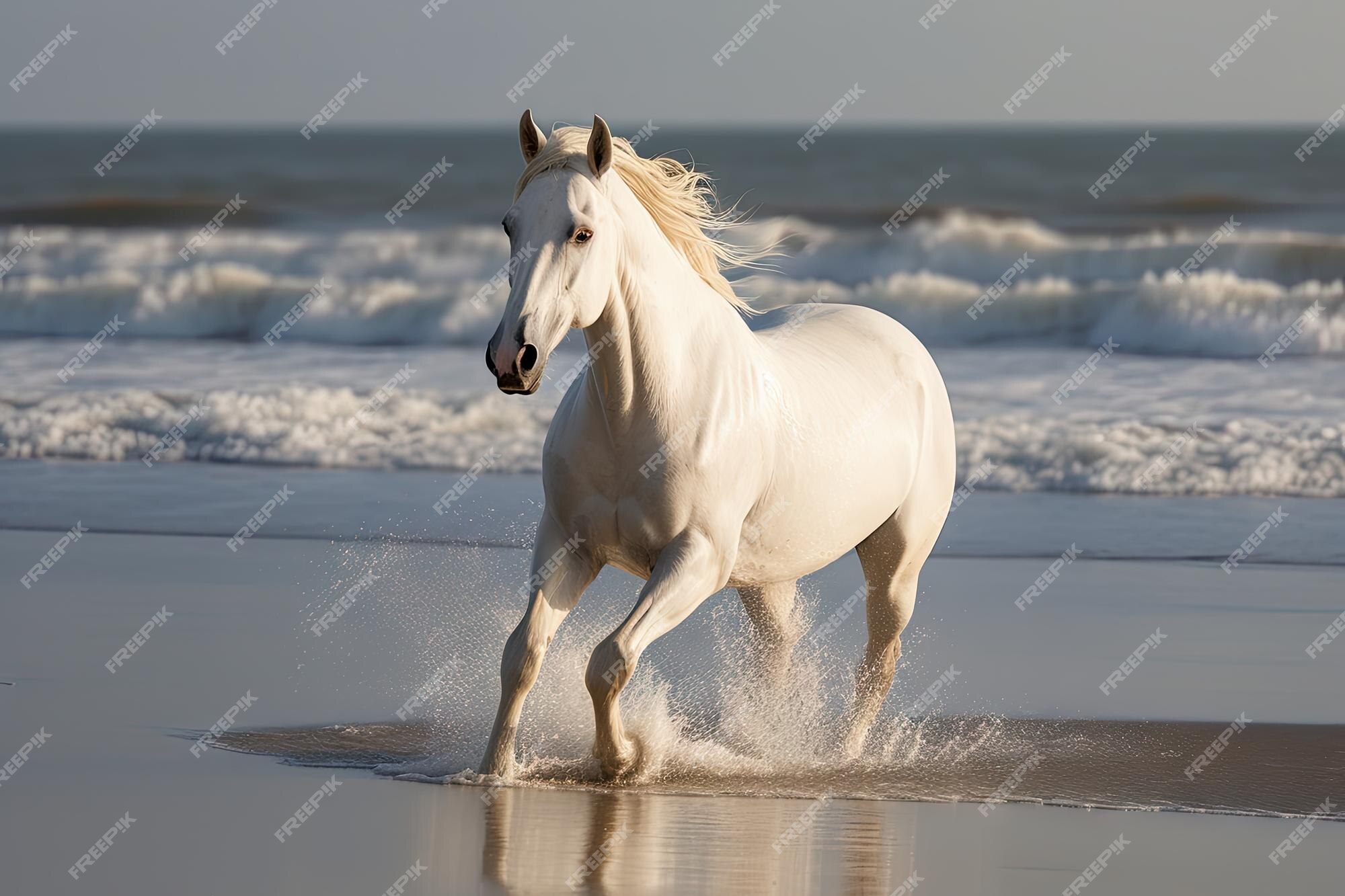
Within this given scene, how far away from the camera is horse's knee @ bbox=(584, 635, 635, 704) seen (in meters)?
4.88

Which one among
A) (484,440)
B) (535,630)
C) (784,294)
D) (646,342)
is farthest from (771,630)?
(784,294)

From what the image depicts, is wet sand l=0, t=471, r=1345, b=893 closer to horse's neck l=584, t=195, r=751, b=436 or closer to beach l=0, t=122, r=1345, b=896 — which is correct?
beach l=0, t=122, r=1345, b=896

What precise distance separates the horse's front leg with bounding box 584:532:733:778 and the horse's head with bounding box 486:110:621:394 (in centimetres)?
73

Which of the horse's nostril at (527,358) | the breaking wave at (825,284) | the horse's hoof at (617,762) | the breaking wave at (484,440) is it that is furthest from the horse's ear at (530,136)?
the breaking wave at (825,284)

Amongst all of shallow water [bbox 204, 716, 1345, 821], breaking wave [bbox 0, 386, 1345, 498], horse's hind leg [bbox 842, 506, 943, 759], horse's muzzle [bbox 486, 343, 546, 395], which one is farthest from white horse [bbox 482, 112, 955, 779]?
breaking wave [bbox 0, 386, 1345, 498]

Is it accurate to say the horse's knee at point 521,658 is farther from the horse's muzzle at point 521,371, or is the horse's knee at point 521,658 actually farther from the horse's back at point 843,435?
the horse's muzzle at point 521,371

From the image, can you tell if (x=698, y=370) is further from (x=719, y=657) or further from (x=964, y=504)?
(x=964, y=504)

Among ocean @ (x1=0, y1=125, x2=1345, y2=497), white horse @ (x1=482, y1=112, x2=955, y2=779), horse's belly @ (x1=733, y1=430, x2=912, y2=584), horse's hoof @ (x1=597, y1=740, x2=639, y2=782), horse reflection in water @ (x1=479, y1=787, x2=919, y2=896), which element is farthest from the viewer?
ocean @ (x1=0, y1=125, x2=1345, y2=497)

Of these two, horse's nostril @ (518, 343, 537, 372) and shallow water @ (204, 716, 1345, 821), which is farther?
shallow water @ (204, 716, 1345, 821)

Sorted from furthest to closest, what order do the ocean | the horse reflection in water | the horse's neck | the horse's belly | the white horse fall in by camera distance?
1. the ocean
2. the horse's belly
3. the horse's neck
4. the white horse
5. the horse reflection in water

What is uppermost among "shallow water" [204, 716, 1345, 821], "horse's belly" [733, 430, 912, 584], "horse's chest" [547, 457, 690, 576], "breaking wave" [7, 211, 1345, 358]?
"horse's chest" [547, 457, 690, 576]

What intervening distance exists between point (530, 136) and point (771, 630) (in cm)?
226

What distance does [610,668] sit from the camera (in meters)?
4.88

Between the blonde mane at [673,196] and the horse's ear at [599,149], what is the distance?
0.12 feet
